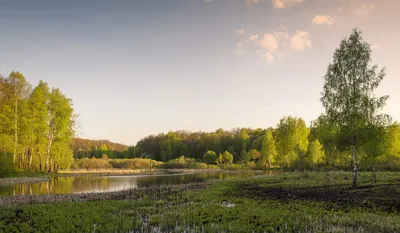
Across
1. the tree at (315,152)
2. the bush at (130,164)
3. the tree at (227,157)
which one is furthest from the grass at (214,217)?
the tree at (227,157)

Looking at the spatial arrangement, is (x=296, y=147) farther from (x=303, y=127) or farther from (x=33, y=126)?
(x=33, y=126)

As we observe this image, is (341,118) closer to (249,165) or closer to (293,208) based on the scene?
(293,208)

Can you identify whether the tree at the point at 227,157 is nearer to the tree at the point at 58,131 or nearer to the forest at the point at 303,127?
the forest at the point at 303,127

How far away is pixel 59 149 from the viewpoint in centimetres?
5947

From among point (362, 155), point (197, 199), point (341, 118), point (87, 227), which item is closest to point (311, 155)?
point (362, 155)

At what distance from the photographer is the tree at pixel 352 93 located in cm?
3200

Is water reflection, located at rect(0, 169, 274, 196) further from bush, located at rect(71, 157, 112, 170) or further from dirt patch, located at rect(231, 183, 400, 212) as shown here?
bush, located at rect(71, 157, 112, 170)

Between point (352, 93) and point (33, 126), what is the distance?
5024cm

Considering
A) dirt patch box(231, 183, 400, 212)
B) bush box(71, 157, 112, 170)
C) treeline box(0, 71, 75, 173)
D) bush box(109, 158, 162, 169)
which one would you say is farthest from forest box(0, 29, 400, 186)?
bush box(109, 158, 162, 169)

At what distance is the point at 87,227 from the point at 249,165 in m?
83.4

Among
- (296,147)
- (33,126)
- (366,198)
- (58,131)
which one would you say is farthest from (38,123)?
(296,147)

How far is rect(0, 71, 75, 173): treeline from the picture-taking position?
158 ft

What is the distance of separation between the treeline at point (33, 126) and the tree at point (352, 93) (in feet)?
156

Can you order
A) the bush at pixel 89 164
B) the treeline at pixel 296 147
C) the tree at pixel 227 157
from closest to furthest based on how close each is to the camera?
the treeline at pixel 296 147
the bush at pixel 89 164
the tree at pixel 227 157
